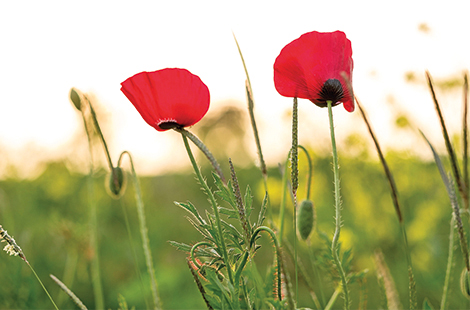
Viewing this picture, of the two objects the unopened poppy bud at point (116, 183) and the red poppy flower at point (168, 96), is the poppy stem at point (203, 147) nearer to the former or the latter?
the red poppy flower at point (168, 96)

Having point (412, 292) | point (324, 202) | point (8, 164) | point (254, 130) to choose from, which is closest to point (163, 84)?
point (254, 130)

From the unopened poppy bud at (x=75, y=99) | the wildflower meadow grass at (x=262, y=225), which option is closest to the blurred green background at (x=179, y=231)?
the wildflower meadow grass at (x=262, y=225)

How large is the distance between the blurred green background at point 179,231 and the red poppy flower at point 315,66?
902 mm

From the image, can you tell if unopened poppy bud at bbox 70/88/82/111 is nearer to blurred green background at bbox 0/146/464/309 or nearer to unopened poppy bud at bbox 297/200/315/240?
unopened poppy bud at bbox 297/200/315/240

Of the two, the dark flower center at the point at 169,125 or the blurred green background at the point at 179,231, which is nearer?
the dark flower center at the point at 169,125

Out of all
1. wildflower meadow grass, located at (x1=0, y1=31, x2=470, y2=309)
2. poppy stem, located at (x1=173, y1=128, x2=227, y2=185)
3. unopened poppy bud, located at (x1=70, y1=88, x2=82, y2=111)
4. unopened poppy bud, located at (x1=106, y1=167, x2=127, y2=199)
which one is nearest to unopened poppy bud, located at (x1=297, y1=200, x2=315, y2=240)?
wildflower meadow grass, located at (x1=0, y1=31, x2=470, y2=309)

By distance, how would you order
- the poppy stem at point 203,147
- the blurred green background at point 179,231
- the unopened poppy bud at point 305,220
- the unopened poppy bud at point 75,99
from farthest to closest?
the blurred green background at point 179,231 → the unopened poppy bud at point 75,99 → the unopened poppy bud at point 305,220 → the poppy stem at point 203,147

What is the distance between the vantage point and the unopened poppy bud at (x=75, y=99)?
763mm

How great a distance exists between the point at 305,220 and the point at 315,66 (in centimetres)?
23

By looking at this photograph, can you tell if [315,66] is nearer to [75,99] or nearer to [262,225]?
[262,225]

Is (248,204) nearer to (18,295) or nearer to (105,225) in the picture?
(18,295)

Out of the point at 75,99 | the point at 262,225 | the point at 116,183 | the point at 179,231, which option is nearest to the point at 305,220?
the point at 262,225

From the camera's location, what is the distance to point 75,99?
765mm

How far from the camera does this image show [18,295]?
116cm
